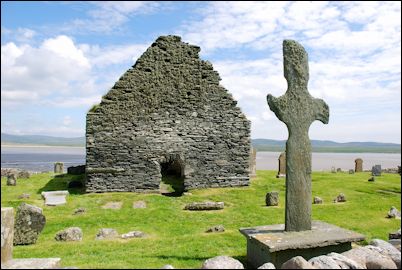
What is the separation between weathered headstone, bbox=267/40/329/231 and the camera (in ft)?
23.2

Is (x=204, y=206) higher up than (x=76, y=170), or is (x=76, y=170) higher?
(x=76, y=170)

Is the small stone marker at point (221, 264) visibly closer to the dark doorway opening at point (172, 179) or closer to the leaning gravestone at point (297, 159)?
the leaning gravestone at point (297, 159)

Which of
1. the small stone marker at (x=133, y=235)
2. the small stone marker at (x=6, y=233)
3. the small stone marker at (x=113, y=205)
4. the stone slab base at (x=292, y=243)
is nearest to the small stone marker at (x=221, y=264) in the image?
the stone slab base at (x=292, y=243)

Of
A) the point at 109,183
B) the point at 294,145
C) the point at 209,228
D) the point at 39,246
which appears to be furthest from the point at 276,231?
the point at 109,183

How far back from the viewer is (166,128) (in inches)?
709

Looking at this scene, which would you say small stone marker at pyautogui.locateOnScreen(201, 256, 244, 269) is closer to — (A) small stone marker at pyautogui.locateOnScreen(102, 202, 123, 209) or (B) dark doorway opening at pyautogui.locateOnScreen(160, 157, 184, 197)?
(A) small stone marker at pyautogui.locateOnScreen(102, 202, 123, 209)

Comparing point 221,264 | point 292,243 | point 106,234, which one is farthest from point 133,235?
point 221,264

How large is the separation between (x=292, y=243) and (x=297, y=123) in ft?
7.58

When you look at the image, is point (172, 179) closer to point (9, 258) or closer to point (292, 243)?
point (292, 243)

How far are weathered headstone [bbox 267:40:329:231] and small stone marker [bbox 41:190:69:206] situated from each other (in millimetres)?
10791

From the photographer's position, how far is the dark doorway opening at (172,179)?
18.3 meters

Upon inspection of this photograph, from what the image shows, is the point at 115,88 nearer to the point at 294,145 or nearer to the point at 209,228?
the point at 209,228

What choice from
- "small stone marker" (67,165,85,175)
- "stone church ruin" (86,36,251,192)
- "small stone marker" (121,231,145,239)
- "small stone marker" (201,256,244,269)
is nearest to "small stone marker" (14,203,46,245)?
"small stone marker" (121,231,145,239)

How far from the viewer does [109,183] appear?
56.7 ft
